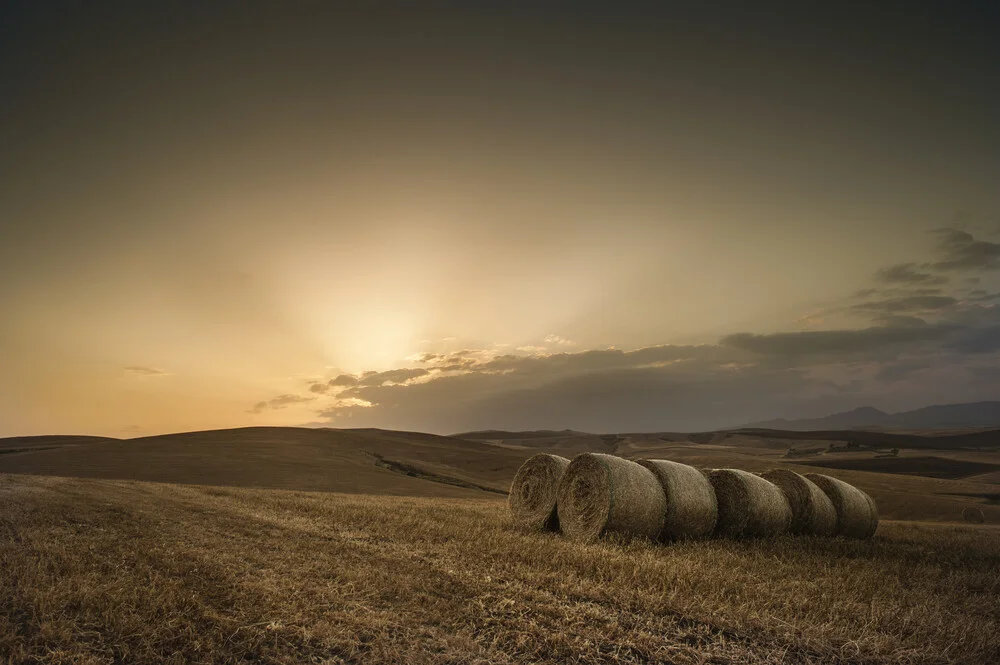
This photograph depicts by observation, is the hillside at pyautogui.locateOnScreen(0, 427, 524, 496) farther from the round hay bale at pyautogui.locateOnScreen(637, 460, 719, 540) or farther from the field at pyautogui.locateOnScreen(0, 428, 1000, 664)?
the round hay bale at pyautogui.locateOnScreen(637, 460, 719, 540)

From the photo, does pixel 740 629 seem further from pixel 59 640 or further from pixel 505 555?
pixel 59 640

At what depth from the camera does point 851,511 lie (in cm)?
1365

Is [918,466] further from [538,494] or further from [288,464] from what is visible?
[538,494]

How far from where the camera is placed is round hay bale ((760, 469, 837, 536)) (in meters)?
13.1

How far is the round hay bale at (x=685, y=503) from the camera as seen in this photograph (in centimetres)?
1162

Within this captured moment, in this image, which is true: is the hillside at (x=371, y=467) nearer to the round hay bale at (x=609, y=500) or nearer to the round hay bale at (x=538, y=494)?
the round hay bale at (x=538, y=494)

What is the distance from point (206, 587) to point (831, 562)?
32.2 ft

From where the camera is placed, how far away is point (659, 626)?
5.64 meters

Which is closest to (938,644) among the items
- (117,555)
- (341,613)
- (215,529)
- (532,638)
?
(532,638)

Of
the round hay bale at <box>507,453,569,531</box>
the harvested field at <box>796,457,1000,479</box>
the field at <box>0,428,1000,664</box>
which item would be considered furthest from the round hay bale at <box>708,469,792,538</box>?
the harvested field at <box>796,457,1000,479</box>

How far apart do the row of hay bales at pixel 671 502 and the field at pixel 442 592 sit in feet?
2.09

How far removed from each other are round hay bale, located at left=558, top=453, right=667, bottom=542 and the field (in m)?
0.82

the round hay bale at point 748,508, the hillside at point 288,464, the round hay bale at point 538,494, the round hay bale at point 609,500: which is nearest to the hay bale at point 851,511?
the round hay bale at point 748,508

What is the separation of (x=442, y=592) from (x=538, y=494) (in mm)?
6942
